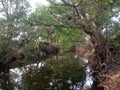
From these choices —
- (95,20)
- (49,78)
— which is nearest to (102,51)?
(95,20)

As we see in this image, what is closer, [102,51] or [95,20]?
[95,20]

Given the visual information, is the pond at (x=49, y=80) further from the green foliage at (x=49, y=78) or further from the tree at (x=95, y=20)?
the tree at (x=95, y=20)

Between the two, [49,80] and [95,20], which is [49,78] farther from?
[95,20]

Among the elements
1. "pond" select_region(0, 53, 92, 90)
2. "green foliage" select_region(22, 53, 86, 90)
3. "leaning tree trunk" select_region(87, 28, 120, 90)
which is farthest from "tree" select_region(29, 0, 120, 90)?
"green foliage" select_region(22, 53, 86, 90)

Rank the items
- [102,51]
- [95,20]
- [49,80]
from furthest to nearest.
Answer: [102,51]
[49,80]
[95,20]

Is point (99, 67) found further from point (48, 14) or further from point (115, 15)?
point (48, 14)

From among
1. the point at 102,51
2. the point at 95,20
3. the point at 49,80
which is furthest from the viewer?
the point at 102,51

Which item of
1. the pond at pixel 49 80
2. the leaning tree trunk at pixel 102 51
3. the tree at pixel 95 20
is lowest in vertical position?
the pond at pixel 49 80

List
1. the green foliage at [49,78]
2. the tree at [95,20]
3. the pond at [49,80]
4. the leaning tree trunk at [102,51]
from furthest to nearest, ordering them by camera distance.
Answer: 1. the leaning tree trunk at [102,51]
2. the tree at [95,20]
3. the green foliage at [49,78]
4. the pond at [49,80]

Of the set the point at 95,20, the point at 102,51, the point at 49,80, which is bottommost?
the point at 49,80

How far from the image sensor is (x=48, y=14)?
683 inches

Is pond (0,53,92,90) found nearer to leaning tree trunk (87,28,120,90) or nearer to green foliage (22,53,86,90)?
green foliage (22,53,86,90)

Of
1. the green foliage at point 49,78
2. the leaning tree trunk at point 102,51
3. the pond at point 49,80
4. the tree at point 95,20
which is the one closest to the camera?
the pond at point 49,80

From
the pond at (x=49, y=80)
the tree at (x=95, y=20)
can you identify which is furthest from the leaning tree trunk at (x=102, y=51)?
the pond at (x=49, y=80)
